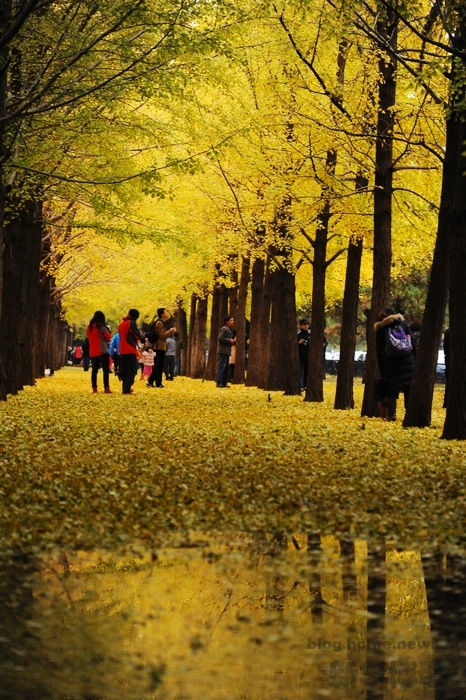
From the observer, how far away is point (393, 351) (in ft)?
77.2

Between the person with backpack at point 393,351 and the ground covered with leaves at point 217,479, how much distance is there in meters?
1.35

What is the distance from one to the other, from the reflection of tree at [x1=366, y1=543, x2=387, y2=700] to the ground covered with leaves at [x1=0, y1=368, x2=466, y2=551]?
1127 mm

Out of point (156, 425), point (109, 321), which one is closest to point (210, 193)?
point (156, 425)

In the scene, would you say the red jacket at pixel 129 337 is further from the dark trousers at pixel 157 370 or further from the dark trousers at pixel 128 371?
the dark trousers at pixel 157 370

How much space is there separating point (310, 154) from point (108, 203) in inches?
158

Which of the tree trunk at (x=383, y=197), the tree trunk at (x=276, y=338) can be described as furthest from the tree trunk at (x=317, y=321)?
the tree trunk at (x=383, y=197)

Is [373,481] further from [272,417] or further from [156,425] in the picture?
[272,417]

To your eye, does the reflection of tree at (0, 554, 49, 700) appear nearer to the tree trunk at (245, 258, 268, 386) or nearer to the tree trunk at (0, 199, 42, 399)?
the tree trunk at (0, 199, 42, 399)

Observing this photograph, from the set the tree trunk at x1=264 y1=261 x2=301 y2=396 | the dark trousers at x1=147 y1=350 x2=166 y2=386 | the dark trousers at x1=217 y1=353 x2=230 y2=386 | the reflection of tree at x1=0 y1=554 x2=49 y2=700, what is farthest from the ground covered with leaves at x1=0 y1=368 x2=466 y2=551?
the dark trousers at x1=217 y1=353 x2=230 y2=386

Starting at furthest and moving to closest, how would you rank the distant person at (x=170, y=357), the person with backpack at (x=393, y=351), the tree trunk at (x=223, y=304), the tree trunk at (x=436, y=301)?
1. the tree trunk at (x=223, y=304)
2. the distant person at (x=170, y=357)
3. the person with backpack at (x=393, y=351)
4. the tree trunk at (x=436, y=301)

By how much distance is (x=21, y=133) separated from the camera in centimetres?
2359

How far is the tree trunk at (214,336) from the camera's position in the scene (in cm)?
5291

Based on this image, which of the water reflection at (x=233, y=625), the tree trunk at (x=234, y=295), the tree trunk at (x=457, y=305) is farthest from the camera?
the tree trunk at (x=234, y=295)

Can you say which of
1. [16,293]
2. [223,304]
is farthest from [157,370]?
[223,304]
